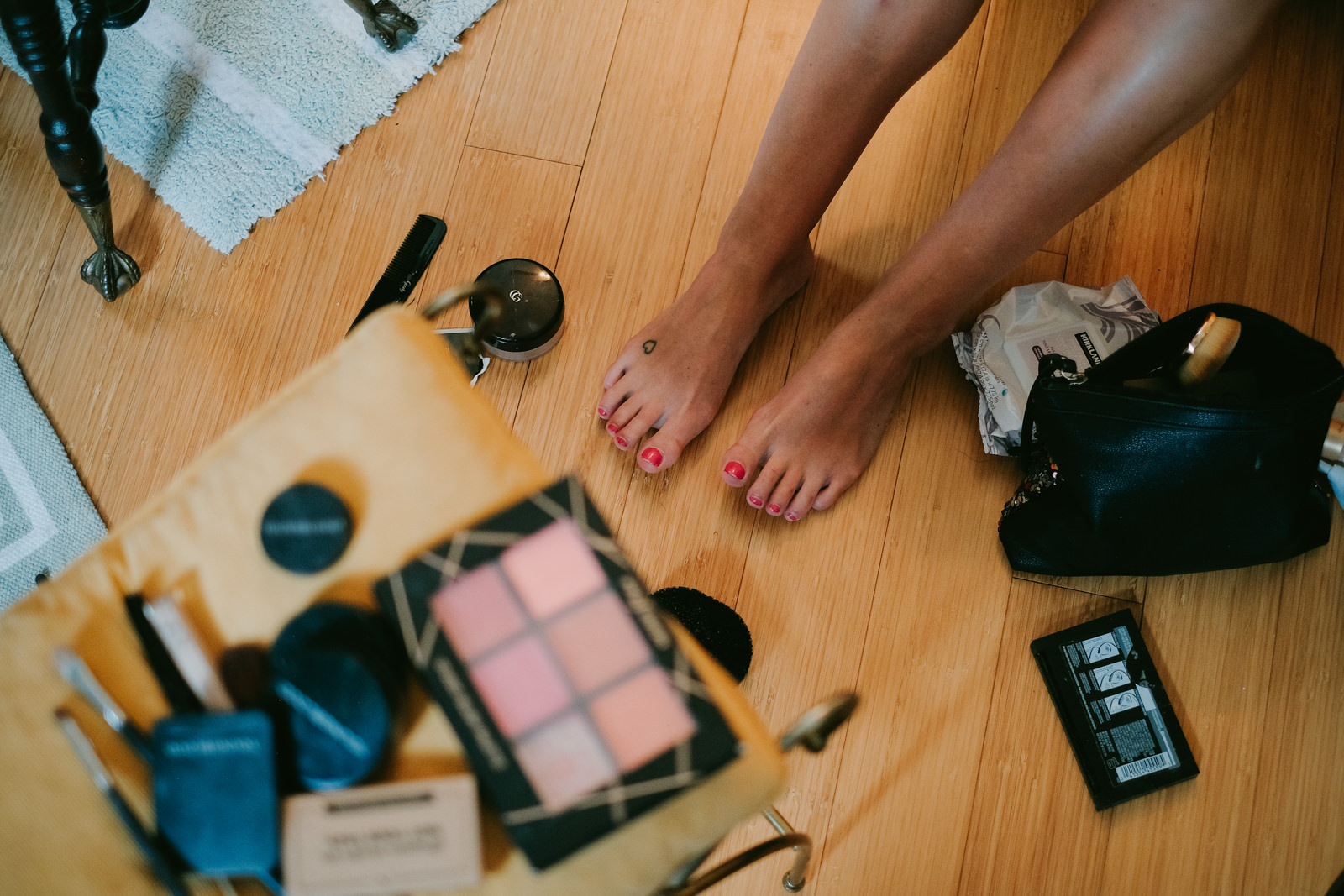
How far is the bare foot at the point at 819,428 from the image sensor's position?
858mm

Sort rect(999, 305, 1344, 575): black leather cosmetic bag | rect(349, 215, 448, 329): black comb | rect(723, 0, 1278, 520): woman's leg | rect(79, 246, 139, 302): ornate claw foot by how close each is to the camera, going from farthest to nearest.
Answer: rect(79, 246, 139, 302): ornate claw foot, rect(349, 215, 448, 329): black comb, rect(999, 305, 1344, 575): black leather cosmetic bag, rect(723, 0, 1278, 520): woman's leg

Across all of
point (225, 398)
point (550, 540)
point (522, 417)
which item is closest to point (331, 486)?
point (550, 540)

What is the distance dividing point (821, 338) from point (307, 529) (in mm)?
654

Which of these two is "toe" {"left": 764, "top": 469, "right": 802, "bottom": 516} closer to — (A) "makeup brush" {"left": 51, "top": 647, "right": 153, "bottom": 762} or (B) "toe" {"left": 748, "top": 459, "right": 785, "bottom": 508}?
(B) "toe" {"left": 748, "top": 459, "right": 785, "bottom": 508}

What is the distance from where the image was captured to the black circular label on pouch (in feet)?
1.48

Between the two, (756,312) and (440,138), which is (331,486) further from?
(440,138)

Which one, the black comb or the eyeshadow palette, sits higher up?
the black comb

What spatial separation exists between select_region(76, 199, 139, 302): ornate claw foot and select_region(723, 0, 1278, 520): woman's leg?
0.73m

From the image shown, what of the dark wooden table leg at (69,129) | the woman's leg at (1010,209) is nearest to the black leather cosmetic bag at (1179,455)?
the woman's leg at (1010,209)

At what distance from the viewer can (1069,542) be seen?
2.69 ft

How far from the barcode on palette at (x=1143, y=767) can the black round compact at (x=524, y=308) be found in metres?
0.75

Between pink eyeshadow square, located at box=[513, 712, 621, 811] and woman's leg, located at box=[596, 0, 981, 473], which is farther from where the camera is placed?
woman's leg, located at box=[596, 0, 981, 473]

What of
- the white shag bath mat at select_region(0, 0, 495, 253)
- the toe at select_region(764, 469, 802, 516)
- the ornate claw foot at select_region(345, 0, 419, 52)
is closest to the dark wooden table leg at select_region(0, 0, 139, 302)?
the white shag bath mat at select_region(0, 0, 495, 253)

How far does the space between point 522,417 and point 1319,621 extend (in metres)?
0.90
